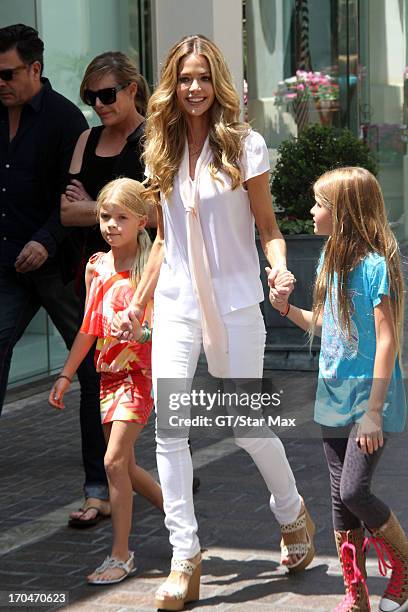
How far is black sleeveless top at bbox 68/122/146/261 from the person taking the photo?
5613 millimetres

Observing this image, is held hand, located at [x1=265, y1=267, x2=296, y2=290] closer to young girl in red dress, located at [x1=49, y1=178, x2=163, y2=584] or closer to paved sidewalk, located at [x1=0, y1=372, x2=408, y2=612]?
young girl in red dress, located at [x1=49, y1=178, x2=163, y2=584]

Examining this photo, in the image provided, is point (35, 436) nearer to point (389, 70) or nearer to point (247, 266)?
point (247, 266)

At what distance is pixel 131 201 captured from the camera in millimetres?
5094

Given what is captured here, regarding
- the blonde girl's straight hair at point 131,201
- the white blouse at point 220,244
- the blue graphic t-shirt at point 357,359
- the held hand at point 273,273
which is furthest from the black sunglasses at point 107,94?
the blue graphic t-shirt at point 357,359

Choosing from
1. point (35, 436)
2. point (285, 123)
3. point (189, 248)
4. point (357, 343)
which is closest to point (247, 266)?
point (189, 248)

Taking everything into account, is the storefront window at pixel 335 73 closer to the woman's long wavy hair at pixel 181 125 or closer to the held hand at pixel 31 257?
the held hand at pixel 31 257

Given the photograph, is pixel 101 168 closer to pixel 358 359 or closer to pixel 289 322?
pixel 358 359

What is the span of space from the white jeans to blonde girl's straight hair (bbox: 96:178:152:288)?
0.45 m

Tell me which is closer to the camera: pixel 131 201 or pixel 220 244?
pixel 220 244

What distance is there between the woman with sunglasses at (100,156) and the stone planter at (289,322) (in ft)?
11.9

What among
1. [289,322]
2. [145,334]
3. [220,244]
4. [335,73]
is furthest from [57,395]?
[335,73]

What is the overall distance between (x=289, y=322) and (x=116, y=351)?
4.34 metres

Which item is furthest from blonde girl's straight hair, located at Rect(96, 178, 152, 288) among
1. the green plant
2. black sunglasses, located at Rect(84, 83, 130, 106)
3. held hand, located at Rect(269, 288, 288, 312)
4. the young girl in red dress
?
the green plant

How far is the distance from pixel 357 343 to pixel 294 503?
93 centimetres
